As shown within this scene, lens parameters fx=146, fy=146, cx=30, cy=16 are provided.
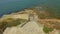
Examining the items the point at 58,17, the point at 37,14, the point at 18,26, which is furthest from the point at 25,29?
the point at 58,17

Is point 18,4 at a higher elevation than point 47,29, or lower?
higher

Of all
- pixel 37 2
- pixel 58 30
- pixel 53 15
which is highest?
pixel 37 2

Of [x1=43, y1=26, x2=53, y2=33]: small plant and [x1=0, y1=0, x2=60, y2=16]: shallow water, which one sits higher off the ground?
[x1=0, y1=0, x2=60, y2=16]: shallow water

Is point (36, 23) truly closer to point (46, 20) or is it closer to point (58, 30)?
point (46, 20)

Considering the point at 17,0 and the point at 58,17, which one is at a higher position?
the point at 17,0

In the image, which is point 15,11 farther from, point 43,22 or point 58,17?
point 58,17

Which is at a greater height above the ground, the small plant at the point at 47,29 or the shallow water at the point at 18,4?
the shallow water at the point at 18,4

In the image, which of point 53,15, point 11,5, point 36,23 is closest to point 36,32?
point 36,23

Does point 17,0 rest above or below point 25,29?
above

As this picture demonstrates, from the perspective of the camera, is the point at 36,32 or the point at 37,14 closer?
the point at 36,32
